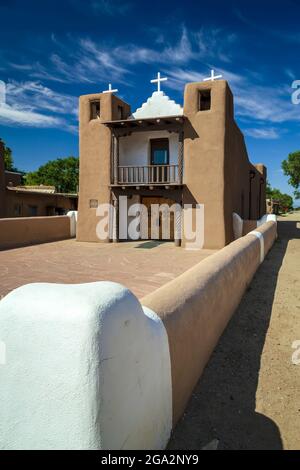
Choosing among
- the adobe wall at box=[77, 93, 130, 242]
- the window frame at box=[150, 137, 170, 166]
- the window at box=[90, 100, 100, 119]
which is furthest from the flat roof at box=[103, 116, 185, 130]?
the window frame at box=[150, 137, 170, 166]

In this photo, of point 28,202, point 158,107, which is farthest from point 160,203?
point 28,202

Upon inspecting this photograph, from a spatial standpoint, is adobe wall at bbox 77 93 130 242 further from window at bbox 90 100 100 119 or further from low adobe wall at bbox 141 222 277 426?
low adobe wall at bbox 141 222 277 426

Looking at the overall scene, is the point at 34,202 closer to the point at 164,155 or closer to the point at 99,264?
the point at 164,155

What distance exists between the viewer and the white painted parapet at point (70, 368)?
182 cm

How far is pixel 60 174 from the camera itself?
51500mm

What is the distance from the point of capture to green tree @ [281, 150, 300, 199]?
151 feet

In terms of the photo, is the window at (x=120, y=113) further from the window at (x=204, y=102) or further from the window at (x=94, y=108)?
the window at (x=204, y=102)

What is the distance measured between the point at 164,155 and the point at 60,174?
1510 inches

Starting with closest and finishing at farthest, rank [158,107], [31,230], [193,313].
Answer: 1. [193,313]
2. [31,230]
3. [158,107]

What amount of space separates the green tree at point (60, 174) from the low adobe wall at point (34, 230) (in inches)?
1344

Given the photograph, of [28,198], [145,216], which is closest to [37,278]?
[145,216]

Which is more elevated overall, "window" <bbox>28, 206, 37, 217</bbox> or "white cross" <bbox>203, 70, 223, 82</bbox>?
"white cross" <bbox>203, 70, 223, 82</bbox>

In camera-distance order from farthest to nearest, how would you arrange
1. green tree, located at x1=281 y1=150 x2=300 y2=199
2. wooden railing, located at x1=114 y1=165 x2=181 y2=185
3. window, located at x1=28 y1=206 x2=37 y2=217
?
green tree, located at x1=281 y1=150 x2=300 y2=199 → window, located at x1=28 y1=206 x2=37 y2=217 → wooden railing, located at x1=114 y1=165 x2=181 y2=185

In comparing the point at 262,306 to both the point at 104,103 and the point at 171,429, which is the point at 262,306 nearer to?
the point at 171,429
